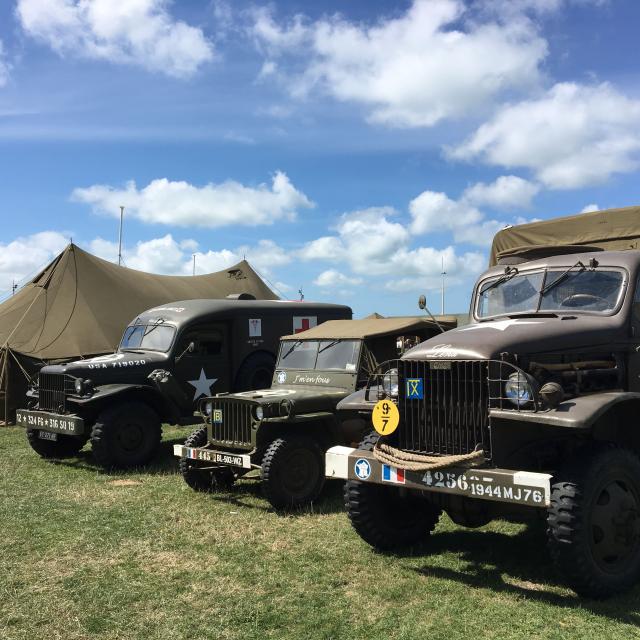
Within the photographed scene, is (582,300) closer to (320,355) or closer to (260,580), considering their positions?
(260,580)

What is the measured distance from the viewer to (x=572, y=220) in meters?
7.78

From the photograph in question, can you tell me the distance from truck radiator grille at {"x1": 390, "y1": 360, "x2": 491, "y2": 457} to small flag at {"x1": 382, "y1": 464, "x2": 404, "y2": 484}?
0.24 meters

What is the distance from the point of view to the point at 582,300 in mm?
5566

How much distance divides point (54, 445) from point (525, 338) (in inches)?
311

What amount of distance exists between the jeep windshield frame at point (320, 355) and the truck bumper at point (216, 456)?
1.62 m

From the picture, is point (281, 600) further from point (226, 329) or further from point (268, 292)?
point (268, 292)

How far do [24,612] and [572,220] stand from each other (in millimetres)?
6443

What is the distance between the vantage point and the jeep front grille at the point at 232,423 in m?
7.26

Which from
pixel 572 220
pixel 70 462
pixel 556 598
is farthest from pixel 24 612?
Answer: pixel 572 220

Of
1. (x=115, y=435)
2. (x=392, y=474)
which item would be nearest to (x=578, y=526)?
(x=392, y=474)

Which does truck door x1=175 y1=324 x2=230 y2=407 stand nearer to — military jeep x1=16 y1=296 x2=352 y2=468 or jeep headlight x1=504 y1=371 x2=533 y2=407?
military jeep x1=16 y1=296 x2=352 y2=468

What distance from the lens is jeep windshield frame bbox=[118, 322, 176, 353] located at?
10664mm

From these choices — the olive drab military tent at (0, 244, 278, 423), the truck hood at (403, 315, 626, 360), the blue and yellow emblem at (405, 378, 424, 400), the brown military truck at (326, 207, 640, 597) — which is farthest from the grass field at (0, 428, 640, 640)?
the olive drab military tent at (0, 244, 278, 423)

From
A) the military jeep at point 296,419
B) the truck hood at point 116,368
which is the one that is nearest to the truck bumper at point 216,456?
the military jeep at point 296,419
